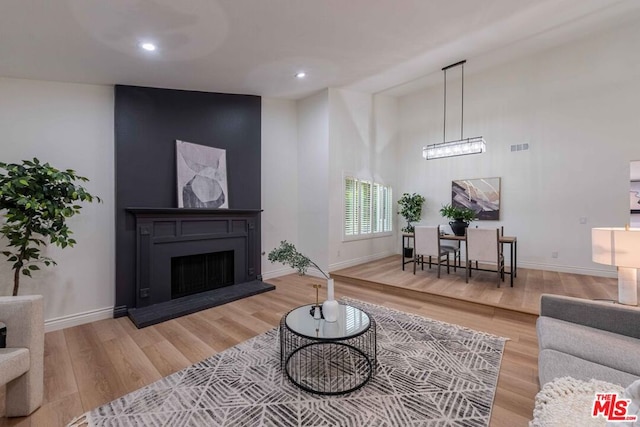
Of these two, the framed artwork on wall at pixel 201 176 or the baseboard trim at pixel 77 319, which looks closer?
the baseboard trim at pixel 77 319

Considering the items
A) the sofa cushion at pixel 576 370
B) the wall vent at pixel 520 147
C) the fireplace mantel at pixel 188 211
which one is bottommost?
the sofa cushion at pixel 576 370

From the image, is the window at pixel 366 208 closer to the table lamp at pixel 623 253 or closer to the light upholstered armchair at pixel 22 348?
the table lamp at pixel 623 253

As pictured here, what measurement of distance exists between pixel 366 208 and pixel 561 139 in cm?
365

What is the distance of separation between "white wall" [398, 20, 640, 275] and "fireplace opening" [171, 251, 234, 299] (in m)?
5.01

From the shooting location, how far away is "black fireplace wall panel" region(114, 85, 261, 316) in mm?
3469

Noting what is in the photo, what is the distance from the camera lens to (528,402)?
6.12 ft

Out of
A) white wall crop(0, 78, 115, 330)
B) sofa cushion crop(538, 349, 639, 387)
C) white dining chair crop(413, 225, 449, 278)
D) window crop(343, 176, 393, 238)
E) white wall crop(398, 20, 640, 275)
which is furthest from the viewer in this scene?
window crop(343, 176, 393, 238)

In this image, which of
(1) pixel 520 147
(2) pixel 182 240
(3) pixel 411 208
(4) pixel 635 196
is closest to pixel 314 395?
(2) pixel 182 240

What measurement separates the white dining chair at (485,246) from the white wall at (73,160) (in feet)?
16.4

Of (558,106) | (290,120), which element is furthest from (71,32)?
(558,106)

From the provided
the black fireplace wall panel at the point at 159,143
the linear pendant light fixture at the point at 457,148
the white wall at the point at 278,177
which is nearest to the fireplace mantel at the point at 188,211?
the black fireplace wall panel at the point at 159,143

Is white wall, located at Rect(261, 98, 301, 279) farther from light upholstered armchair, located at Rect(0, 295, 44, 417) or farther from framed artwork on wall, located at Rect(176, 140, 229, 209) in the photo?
light upholstered armchair, located at Rect(0, 295, 44, 417)

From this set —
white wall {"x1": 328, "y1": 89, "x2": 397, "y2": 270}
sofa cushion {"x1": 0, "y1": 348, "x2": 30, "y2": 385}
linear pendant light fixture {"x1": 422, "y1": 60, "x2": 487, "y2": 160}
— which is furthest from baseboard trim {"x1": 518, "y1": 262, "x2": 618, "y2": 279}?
sofa cushion {"x1": 0, "y1": 348, "x2": 30, "y2": 385}

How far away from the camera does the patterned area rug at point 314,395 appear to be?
1.75m
